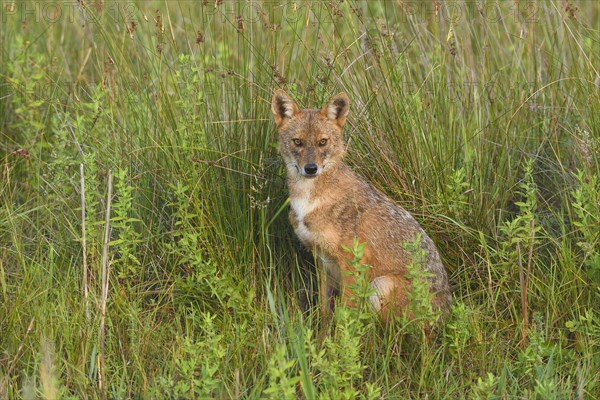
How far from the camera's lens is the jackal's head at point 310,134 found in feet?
19.8

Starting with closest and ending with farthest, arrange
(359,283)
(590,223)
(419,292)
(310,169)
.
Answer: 1. (359,283)
2. (419,292)
3. (590,223)
4. (310,169)

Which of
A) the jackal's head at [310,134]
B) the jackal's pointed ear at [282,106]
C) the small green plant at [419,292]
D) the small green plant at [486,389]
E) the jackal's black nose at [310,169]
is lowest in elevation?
the small green plant at [486,389]

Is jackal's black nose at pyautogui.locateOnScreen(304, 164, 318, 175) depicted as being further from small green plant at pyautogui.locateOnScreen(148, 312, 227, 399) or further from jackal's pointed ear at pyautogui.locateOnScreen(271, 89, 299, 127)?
A: small green plant at pyautogui.locateOnScreen(148, 312, 227, 399)

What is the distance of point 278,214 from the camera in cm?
602

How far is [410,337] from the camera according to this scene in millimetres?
5508

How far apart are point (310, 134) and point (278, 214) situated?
0.56 metres

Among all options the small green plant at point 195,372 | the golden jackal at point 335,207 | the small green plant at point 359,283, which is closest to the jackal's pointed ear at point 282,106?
the golden jackal at point 335,207

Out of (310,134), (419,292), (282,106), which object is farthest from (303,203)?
(419,292)

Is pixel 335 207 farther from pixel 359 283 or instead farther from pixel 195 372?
pixel 195 372

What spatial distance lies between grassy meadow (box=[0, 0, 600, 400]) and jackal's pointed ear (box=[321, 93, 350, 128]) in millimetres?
249

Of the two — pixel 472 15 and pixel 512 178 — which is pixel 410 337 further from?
pixel 472 15

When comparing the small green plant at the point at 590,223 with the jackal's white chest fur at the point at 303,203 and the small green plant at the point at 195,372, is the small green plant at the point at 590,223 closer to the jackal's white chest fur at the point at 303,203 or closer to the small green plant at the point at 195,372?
the jackal's white chest fur at the point at 303,203

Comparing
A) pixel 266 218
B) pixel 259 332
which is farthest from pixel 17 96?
pixel 259 332

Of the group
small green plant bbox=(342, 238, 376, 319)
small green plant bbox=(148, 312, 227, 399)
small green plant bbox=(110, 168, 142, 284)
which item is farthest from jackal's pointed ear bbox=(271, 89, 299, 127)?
small green plant bbox=(148, 312, 227, 399)
